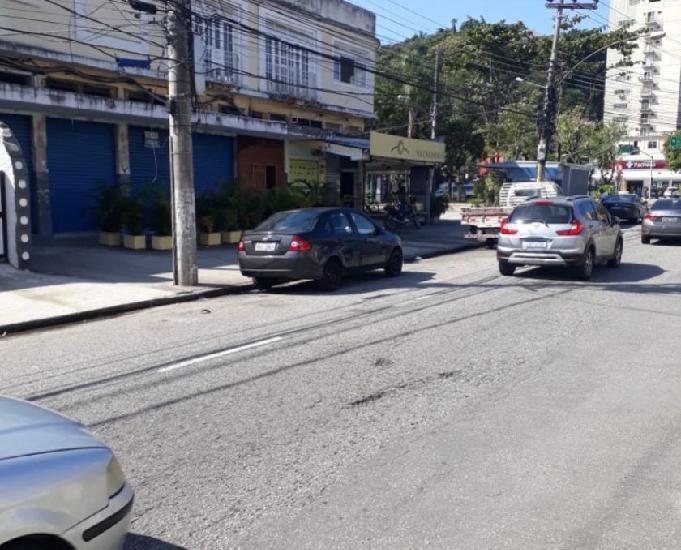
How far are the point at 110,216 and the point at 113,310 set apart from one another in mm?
7860

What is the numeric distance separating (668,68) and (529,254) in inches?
4275

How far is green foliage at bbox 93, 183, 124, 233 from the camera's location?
1816 centimetres

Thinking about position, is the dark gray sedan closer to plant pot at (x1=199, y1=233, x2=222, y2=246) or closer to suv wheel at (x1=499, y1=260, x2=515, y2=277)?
suv wheel at (x1=499, y1=260, x2=515, y2=277)

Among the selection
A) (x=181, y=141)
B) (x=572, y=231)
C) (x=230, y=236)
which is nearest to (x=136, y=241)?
(x=230, y=236)

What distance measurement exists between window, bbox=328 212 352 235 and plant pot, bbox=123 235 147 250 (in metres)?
6.94

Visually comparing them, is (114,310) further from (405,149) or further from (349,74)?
(349,74)

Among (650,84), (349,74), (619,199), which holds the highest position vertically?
(650,84)

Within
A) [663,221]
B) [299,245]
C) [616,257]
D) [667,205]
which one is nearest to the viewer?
[299,245]

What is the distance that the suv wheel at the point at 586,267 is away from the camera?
13520mm

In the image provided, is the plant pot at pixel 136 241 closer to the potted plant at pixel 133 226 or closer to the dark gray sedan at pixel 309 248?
the potted plant at pixel 133 226

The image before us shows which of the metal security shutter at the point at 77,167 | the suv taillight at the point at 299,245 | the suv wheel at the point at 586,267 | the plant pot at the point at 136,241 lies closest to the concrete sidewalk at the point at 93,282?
the plant pot at the point at 136,241

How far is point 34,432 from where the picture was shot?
292 centimetres

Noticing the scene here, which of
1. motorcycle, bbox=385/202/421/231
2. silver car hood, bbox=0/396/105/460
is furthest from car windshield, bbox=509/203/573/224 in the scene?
motorcycle, bbox=385/202/421/231

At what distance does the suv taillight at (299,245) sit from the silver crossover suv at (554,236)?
4270 mm
